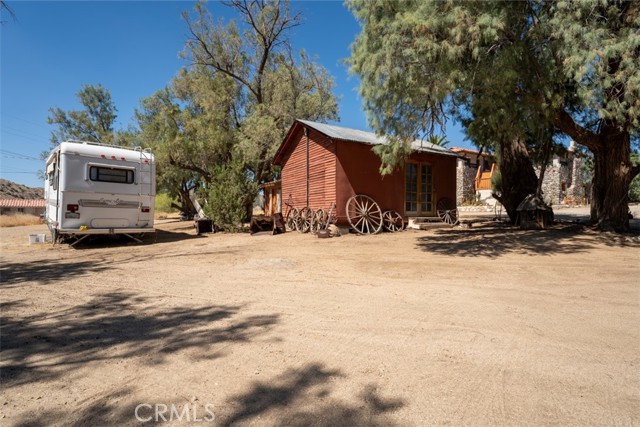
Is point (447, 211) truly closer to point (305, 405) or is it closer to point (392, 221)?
point (392, 221)

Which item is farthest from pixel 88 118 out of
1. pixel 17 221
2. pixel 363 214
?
pixel 363 214

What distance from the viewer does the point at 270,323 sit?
12.1 feet

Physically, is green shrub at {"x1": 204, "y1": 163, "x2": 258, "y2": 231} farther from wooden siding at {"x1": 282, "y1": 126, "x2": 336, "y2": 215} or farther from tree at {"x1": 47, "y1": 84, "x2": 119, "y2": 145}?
tree at {"x1": 47, "y1": 84, "x2": 119, "y2": 145}

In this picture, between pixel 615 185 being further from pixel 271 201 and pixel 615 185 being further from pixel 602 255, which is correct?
pixel 271 201

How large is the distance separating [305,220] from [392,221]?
141 inches

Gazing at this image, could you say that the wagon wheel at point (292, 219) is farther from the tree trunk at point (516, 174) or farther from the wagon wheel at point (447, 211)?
the tree trunk at point (516, 174)

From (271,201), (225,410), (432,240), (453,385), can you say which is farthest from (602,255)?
(271,201)

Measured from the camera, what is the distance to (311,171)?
14.9 meters

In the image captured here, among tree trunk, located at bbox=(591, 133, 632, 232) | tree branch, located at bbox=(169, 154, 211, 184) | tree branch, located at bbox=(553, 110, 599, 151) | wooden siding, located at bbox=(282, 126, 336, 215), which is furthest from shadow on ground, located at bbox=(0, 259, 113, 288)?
tree trunk, located at bbox=(591, 133, 632, 232)

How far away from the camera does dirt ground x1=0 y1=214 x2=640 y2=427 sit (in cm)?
219

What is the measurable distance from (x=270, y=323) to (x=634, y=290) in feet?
16.9

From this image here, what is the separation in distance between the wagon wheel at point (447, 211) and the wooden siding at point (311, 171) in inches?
218

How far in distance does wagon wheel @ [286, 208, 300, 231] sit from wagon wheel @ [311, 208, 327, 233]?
164 centimetres

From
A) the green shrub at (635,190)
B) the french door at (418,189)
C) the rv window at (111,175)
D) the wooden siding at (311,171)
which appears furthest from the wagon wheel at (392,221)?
the green shrub at (635,190)
